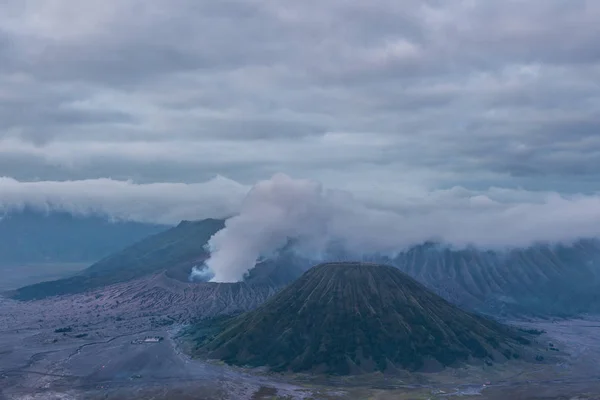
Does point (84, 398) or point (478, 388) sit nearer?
point (84, 398)

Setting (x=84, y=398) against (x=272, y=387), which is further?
(x=272, y=387)

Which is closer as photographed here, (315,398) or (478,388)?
(315,398)

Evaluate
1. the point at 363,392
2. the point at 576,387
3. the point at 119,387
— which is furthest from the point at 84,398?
the point at 576,387

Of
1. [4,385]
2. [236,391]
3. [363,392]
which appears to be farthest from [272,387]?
[4,385]

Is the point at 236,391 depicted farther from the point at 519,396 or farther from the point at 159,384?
the point at 519,396

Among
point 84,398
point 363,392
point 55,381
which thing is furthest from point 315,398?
point 55,381

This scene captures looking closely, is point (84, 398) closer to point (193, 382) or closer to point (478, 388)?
point (193, 382)

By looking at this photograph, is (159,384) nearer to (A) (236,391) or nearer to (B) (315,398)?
(A) (236,391)
